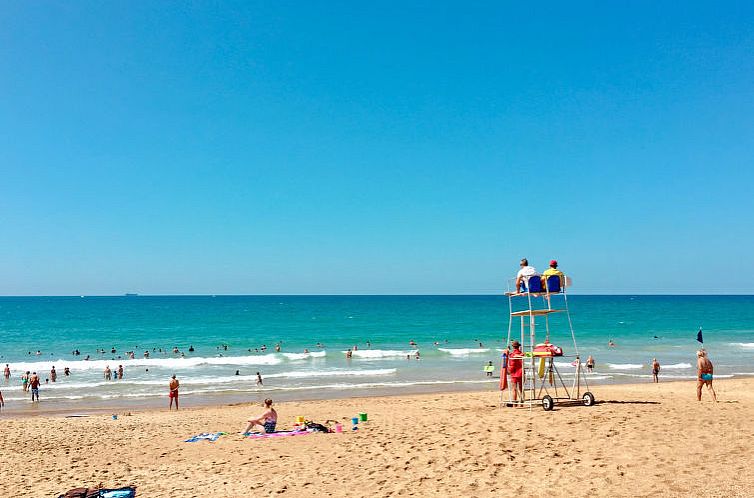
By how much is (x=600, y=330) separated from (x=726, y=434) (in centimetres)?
6328

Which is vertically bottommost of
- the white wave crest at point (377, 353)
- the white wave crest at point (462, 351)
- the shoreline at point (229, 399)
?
the white wave crest at point (462, 351)

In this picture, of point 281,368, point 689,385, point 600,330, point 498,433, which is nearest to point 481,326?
point 600,330

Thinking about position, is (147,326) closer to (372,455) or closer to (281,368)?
(281,368)

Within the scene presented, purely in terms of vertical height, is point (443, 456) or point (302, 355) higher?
point (443, 456)

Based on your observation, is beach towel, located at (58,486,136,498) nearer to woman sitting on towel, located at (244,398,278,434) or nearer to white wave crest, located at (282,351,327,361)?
woman sitting on towel, located at (244,398,278,434)

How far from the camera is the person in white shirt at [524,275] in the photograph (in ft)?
43.9

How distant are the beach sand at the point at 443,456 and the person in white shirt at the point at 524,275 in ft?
10.1

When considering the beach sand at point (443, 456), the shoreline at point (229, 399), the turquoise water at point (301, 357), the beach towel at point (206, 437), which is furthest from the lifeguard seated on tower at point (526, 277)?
the turquoise water at point (301, 357)

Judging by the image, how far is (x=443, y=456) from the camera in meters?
10.3

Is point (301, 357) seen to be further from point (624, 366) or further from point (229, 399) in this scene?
point (624, 366)

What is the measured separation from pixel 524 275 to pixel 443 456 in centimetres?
508

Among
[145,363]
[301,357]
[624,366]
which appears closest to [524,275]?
[624,366]

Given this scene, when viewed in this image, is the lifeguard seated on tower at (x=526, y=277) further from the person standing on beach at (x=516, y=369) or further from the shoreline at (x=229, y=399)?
the shoreline at (x=229, y=399)

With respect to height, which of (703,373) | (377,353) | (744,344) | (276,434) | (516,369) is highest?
(516,369)
